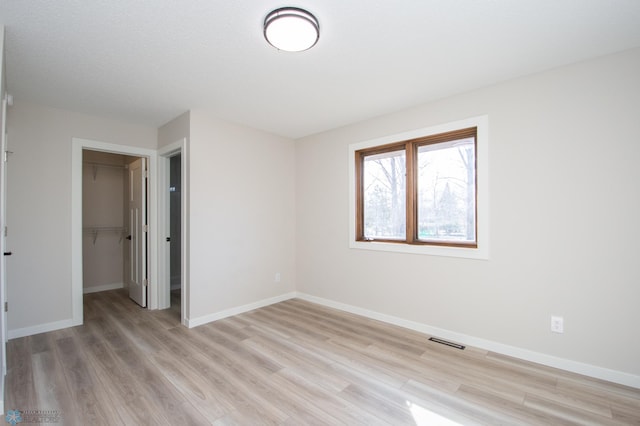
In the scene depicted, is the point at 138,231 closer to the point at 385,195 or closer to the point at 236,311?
the point at 236,311

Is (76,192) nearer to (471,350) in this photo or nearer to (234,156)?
(234,156)

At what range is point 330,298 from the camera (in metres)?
4.09

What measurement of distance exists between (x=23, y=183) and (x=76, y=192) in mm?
436

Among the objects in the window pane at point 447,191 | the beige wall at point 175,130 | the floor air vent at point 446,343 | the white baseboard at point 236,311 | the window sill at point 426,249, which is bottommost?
the floor air vent at point 446,343

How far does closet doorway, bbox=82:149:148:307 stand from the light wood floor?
1.86 meters

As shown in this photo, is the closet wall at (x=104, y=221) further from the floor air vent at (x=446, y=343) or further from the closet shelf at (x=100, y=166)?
the floor air vent at (x=446, y=343)

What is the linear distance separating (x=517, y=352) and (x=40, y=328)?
15.7 feet

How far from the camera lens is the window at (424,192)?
2906mm

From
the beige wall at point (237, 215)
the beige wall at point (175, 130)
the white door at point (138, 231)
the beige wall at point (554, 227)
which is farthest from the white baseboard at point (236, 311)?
the beige wall at point (175, 130)

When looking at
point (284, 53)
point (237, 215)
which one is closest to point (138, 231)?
point (237, 215)

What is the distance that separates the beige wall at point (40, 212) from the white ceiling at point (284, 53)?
10.7 inches

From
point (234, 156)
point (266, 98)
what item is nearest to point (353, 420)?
point (266, 98)

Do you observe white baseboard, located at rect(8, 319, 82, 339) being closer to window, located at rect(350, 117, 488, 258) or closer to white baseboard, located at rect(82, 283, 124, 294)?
white baseboard, located at rect(82, 283, 124, 294)

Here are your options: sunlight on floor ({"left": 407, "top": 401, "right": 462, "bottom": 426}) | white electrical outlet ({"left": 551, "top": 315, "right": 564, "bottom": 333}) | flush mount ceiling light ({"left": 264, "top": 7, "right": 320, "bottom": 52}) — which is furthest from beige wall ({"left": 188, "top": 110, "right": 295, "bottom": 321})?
white electrical outlet ({"left": 551, "top": 315, "right": 564, "bottom": 333})
